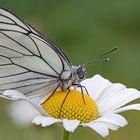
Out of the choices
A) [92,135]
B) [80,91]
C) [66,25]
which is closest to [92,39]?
[66,25]

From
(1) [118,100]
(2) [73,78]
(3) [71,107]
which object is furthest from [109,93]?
(3) [71,107]

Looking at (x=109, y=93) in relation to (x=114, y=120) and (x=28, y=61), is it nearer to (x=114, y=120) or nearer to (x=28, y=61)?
(x=28, y=61)

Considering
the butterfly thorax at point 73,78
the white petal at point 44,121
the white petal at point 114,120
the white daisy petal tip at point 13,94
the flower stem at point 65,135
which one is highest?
the white daisy petal tip at point 13,94

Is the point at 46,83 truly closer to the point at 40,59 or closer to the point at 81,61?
the point at 40,59

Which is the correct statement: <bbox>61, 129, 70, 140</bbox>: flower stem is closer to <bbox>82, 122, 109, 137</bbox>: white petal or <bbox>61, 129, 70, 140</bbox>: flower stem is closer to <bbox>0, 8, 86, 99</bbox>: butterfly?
<bbox>82, 122, 109, 137</bbox>: white petal

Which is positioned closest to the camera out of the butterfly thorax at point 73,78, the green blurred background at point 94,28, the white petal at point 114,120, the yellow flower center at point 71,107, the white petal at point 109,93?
the white petal at point 114,120

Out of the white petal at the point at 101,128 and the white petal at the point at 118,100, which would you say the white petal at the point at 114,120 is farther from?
the white petal at the point at 118,100

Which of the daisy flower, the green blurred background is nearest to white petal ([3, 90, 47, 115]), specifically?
the daisy flower

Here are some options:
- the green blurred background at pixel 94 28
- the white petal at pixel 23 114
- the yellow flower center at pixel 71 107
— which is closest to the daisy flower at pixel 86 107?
the yellow flower center at pixel 71 107
